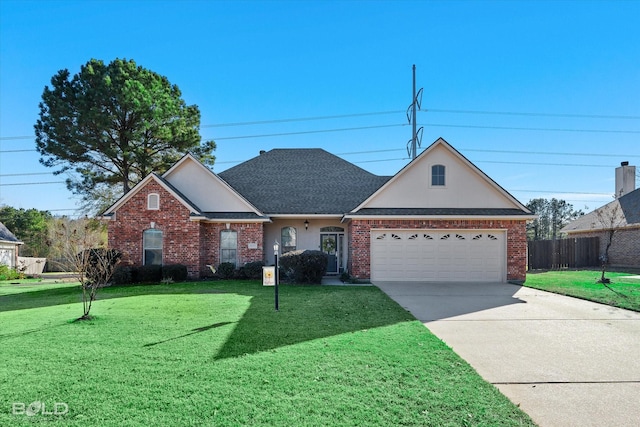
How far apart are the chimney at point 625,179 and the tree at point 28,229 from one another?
52.2 meters

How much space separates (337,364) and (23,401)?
355 centimetres

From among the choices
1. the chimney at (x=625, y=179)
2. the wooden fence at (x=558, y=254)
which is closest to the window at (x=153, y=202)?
the wooden fence at (x=558, y=254)

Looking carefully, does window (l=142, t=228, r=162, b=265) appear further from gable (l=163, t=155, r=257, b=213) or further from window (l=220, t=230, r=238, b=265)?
window (l=220, t=230, r=238, b=265)

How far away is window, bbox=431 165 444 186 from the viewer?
1591 centimetres

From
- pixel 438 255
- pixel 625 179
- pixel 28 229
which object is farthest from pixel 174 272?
pixel 28 229

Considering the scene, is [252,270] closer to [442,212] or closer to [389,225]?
[389,225]

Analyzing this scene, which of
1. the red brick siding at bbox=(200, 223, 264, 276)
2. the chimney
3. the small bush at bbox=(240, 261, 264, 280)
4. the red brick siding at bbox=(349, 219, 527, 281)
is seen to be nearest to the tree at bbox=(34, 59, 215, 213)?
the red brick siding at bbox=(200, 223, 264, 276)

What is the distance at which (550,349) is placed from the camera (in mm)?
6027

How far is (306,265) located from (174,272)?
5.60 meters

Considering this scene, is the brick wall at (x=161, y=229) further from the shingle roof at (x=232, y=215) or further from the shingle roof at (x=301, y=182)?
the shingle roof at (x=301, y=182)

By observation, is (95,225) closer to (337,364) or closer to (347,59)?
(347,59)

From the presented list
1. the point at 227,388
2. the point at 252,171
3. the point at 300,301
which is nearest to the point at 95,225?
the point at 252,171

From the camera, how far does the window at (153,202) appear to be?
15883 mm

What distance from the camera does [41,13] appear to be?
12.7 meters
